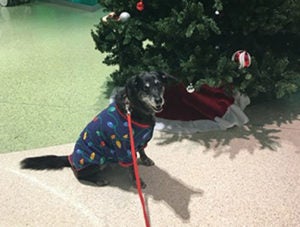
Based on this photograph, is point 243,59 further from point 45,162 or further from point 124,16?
point 45,162

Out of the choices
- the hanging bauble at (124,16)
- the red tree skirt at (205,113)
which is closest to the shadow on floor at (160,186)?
the red tree skirt at (205,113)

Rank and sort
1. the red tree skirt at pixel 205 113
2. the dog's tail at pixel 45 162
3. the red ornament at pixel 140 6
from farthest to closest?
the red tree skirt at pixel 205 113 → the red ornament at pixel 140 6 → the dog's tail at pixel 45 162

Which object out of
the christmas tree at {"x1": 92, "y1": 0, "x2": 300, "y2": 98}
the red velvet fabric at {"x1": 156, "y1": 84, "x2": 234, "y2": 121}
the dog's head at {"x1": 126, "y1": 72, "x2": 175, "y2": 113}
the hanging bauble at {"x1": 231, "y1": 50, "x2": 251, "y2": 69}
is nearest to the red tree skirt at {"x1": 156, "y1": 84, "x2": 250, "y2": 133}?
the red velvet fabric at {"x1": 156, "y1": 84, "x2": 234, "y2": 121}

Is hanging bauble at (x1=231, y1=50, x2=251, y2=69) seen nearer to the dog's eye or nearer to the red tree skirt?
the red tree skirt

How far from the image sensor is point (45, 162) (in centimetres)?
170

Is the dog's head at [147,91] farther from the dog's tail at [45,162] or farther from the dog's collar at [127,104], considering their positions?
the dog's tail at [45,162]

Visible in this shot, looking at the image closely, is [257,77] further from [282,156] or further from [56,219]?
[56,219]

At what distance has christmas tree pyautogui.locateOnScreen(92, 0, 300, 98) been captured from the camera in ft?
5.90

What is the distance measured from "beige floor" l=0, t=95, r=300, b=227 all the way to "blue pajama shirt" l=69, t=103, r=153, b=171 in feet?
0.52

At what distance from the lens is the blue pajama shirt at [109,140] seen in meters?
1.48

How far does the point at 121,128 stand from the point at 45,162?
0.45 meters

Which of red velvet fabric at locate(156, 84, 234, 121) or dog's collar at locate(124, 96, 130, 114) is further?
red velvet fabric at locate(156, 84, 234, 121)

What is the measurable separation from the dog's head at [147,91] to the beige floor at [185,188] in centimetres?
41

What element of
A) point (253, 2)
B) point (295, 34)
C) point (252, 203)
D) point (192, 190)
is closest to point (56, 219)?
point (192, 190)
